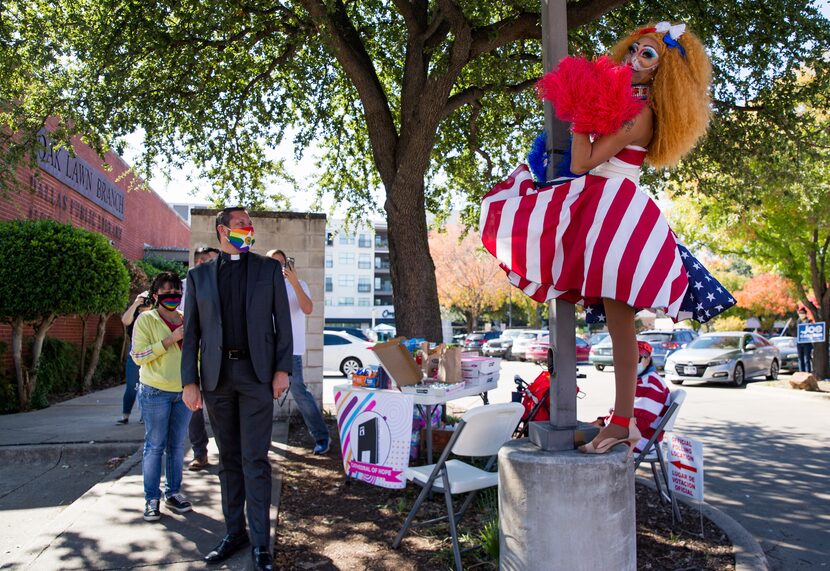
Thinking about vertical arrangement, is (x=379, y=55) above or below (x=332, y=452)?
above

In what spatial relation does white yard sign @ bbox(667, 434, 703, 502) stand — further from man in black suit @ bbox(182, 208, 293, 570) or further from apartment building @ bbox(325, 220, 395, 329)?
apartment building @ bbox(325, 220, 395, 329)

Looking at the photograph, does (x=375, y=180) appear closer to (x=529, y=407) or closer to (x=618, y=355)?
(x=529, y=407)

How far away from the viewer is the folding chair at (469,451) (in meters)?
4.15

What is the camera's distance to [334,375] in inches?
785

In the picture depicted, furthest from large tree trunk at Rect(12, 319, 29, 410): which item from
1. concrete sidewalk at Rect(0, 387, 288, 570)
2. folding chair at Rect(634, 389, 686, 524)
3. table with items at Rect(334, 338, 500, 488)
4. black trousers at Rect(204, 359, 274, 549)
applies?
folding chair at Rect(634, 389, 686, 524)

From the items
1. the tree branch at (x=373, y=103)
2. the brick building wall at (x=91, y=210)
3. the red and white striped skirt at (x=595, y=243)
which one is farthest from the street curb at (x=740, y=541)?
the brick building wall at (x=91, y=210)

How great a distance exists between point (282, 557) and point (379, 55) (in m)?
8.02

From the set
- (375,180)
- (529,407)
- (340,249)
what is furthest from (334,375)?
(340,249)

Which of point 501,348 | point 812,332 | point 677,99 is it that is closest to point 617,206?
point 677,99

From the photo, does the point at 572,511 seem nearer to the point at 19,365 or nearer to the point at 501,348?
the point at 19,365

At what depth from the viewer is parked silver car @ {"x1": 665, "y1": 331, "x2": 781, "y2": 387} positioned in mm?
16531

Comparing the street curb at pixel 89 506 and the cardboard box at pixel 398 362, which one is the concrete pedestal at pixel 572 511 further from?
the cardboard box at pixel 398 362

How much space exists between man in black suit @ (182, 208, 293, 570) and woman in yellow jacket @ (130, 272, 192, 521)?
1.04m

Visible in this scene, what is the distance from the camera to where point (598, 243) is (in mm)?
2521
